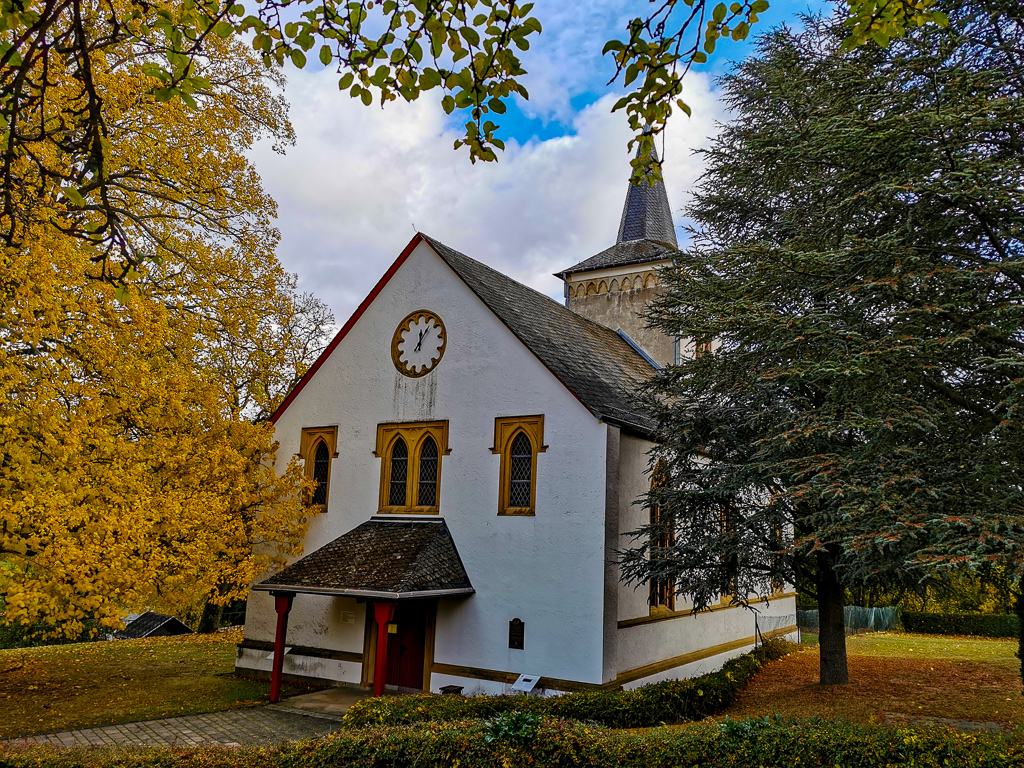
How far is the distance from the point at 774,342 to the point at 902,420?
2388mm

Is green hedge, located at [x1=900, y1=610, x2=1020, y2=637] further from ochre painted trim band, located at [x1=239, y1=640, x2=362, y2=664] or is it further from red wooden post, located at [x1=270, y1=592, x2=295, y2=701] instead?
red wooden post, located at [x1=270, y1=592, x2=295, y2=701]

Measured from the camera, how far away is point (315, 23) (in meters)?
4.84

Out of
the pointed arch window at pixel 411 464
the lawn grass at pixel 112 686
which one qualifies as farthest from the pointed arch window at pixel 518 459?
the lawn grass at pixel 112 686

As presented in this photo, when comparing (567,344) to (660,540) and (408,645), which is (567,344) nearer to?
(660,540)

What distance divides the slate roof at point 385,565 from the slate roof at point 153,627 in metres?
19.5

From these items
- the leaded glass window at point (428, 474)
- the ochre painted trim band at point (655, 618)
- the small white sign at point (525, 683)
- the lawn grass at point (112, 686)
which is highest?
the leaded glass window at point (428, 474)

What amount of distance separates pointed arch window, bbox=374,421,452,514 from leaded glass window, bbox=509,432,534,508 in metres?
1.66

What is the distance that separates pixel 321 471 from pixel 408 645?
501 centimetres

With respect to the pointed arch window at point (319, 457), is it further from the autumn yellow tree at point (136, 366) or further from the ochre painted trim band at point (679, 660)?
the ochre painted trim band at point (679, 660)

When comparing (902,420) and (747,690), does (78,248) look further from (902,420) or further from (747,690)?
(747,690)

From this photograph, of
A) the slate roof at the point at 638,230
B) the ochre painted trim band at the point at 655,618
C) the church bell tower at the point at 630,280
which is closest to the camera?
the ochre painted trim band at the point at 655,618

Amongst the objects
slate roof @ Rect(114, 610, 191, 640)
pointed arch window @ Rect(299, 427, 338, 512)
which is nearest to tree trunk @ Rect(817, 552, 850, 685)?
pointed arch window @ Rect(299, 427, 338, 512)

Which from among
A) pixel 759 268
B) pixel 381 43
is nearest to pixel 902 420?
pixel 759 268

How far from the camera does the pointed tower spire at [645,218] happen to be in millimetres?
27922
